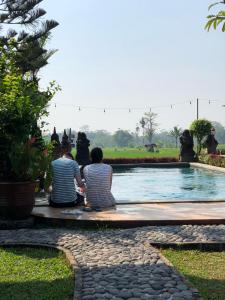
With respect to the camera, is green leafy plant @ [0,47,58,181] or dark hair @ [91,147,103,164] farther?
dark hair @ [91,147,103,164]

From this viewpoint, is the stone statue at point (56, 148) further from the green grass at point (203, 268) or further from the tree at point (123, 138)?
the tree at point (123, 138)

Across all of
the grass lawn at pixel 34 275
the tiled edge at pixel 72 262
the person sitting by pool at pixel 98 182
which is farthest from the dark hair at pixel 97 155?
the grass lawn at pixel 34 275

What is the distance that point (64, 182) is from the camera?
22.0ft

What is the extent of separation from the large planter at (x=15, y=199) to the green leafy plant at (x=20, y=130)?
0.54 ft

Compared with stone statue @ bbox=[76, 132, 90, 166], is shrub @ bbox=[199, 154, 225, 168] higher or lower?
lower

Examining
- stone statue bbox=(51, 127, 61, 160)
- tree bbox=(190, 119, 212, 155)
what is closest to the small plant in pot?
stone statue bbox=(51, 127, 61, 160)

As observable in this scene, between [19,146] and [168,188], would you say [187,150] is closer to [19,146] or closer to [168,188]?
[168,188]

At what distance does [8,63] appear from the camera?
6.91 meters

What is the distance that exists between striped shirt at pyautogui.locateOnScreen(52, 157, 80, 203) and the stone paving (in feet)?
3.86

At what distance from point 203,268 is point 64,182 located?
3.00m

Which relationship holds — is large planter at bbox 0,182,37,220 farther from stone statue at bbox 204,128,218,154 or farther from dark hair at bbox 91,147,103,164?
stone statue at bbox 204,128,218,154

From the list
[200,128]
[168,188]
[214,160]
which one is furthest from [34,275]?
[200,128]

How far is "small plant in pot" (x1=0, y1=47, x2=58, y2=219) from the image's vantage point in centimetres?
590

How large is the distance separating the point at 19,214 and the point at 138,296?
316 centimetres
